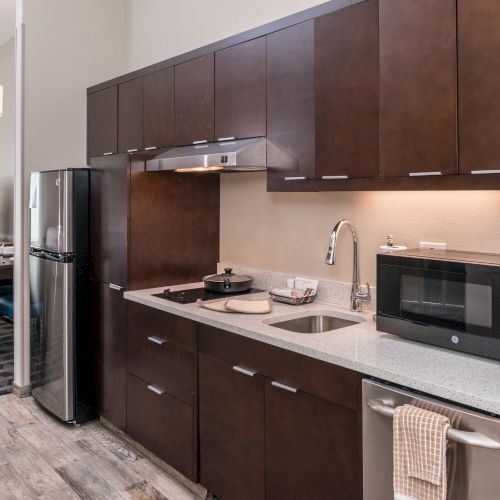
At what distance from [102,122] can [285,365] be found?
2.46 metres

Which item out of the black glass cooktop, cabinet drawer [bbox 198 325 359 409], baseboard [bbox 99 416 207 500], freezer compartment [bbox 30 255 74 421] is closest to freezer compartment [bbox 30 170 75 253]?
freezer compartment [bbox 30 255 74 421]

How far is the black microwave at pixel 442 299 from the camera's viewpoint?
5.40 feet

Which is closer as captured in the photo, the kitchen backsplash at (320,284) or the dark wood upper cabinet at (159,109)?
the kitchen backsplash at (320,284)

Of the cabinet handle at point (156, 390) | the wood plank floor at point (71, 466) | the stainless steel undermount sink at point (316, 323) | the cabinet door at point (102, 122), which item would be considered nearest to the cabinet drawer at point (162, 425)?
the cabinet handle at point (156, 390)

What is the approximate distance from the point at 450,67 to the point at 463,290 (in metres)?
0.77

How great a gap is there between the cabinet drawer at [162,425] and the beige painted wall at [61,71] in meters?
1.83

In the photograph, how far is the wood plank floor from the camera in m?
2.53

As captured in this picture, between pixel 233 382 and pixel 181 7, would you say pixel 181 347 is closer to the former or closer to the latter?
pixel 233 382

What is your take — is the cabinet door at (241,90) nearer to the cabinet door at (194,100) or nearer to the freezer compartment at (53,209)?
the cabinet door at (194,100)

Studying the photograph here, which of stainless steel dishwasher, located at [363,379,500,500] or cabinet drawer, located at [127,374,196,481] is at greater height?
stainless steel dishwasher, located at [363,379,500,500]

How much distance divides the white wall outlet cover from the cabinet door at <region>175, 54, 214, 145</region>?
124 cm

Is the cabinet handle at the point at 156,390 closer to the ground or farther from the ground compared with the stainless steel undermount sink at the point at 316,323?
closer to the ground

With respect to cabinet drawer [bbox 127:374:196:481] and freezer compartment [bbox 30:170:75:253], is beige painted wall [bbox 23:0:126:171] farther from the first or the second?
cabinet drawer [bbox 127:374:196:481]

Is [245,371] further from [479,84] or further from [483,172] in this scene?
[479,84]
